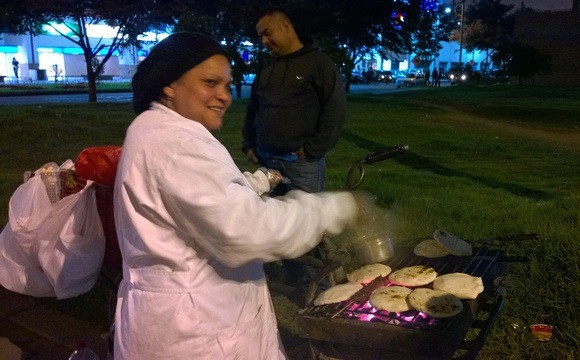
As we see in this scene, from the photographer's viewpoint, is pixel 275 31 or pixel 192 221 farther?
pixel 275 31

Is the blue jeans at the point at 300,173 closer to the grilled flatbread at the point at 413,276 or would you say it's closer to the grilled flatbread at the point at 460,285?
the grilled flatbread at the point at 413,276

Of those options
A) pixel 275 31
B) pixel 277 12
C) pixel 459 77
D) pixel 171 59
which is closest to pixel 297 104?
pixel 275 31

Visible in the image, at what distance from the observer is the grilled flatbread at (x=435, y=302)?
2.14 metres

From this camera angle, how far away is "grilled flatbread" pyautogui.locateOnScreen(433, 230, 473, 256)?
9.08 feet

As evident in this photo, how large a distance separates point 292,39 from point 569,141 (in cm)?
1077

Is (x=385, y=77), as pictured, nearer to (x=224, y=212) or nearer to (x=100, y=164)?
(x=100, y=164)

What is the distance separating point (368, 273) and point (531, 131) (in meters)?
14.0

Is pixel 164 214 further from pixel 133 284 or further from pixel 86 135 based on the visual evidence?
pixel 86 135

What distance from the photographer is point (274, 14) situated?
409 centimetres

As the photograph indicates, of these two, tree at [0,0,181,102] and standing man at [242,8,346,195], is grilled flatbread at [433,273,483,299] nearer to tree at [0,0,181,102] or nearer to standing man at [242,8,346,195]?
standing man at [242,8,346,195]

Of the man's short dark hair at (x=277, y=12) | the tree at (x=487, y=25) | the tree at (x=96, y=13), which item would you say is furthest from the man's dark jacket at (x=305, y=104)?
the tree at (x=487, y=25)

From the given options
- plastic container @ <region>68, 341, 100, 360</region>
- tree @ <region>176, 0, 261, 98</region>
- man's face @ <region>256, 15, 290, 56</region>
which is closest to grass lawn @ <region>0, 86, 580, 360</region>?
plastic container @ <region>68, 341, 100, 360</region>

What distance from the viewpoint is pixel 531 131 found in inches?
598

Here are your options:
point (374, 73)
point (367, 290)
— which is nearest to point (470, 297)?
point (367, 290)
